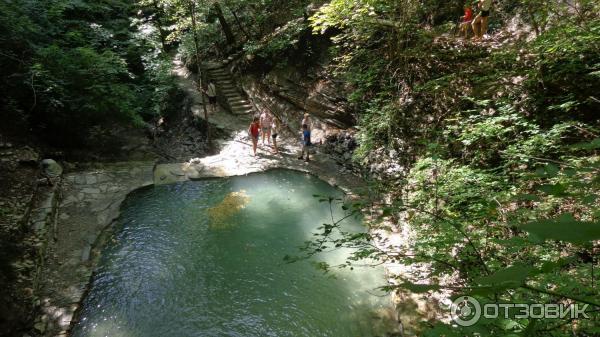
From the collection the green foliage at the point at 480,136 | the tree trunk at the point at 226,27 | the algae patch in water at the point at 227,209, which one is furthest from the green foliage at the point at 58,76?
the green foliage at the point at 480,136

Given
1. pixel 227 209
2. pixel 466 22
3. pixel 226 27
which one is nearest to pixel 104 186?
pixel 227 209

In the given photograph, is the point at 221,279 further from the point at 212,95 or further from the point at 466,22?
the point at 212,95

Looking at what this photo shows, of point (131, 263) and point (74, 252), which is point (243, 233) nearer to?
point (131, 263)

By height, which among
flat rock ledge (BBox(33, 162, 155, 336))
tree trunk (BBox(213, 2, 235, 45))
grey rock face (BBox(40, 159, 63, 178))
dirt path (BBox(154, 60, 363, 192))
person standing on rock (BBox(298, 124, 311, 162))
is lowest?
flat rock ledge (BBox(33, 162, 155, 336))

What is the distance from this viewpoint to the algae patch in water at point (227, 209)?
25.1 ft

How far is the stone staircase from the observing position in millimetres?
14076

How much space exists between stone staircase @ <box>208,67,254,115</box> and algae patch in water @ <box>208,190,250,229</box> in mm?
6011

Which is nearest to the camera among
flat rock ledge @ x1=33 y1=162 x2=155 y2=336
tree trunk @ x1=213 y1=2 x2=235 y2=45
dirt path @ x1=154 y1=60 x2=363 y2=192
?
flat rock ledge @ x1=33 y1=162 x2=155 y2=336

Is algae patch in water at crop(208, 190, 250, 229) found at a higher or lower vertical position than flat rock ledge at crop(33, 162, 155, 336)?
higher

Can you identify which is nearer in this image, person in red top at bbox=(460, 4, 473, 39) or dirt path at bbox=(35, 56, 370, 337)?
dirt path at bbox=(35, 56, 370, 337)

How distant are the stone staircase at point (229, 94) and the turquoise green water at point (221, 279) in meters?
6.33

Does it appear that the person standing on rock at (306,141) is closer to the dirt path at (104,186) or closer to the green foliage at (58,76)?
the dirt path at (104,186)

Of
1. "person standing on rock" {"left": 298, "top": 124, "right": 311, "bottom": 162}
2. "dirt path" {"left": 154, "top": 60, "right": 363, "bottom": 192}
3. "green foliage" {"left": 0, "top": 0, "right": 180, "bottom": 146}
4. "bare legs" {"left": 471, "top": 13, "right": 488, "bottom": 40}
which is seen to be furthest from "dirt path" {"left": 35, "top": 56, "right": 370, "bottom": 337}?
"bare legs" {"left": 471, "top": 13, "right": 488, "bottom": 40}

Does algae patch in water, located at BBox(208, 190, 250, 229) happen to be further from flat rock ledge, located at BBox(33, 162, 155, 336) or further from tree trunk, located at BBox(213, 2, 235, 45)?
tree trunk, located at BBox(213, 2, 235, 45)
